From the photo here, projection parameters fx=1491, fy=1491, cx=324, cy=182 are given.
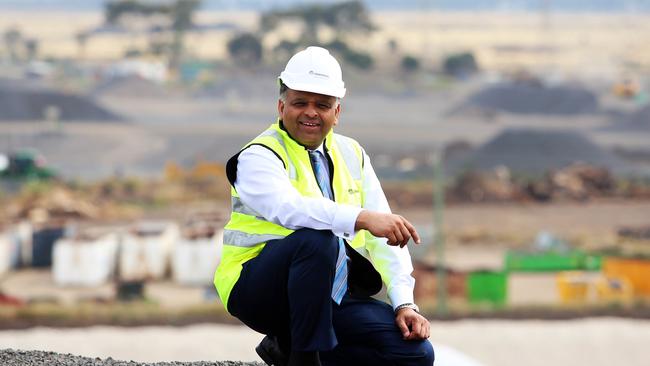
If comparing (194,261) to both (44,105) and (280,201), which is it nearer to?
(44,105)

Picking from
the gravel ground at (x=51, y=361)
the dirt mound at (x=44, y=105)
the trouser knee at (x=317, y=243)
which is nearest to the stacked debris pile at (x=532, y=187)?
the dirt mound at (x=44, y=105)

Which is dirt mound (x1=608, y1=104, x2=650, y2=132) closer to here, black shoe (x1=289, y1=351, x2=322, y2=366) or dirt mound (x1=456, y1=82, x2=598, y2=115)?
dirt mound (x1=456, y1=82, x2=598, y2=115)

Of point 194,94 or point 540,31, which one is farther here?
point 540,31

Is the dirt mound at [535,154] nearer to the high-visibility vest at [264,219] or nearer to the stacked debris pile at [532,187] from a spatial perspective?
the stacked debris pile at [532,187]

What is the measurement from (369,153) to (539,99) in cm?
497

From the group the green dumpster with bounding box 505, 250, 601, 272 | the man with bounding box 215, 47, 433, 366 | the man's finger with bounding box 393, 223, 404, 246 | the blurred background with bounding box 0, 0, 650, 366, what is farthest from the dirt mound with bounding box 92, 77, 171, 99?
the man's finger with bounding box 393, 223, 404, 246

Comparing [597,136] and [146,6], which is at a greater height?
[146,6]

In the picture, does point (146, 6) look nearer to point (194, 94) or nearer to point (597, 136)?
point (194, 94)

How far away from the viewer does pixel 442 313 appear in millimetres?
18422

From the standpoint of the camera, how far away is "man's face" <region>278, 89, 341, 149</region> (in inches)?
171

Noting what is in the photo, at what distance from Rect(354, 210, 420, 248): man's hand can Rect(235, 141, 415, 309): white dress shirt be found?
0.03m

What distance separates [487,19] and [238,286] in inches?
1117

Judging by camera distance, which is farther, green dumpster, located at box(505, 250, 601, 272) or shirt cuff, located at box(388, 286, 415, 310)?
green dumpster, located at box(505, 250, 601, 272)

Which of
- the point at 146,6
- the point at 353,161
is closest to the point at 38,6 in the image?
the point at 146,6
